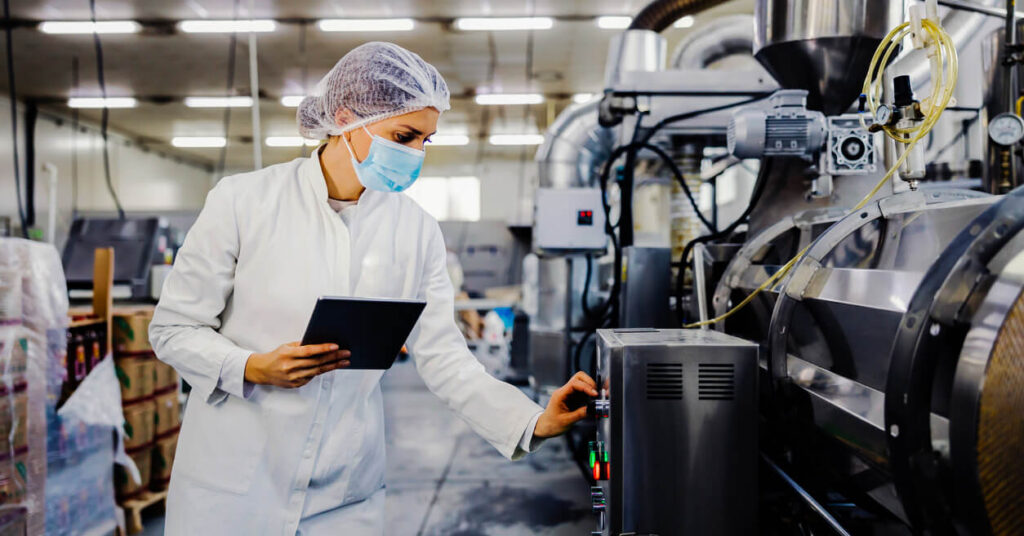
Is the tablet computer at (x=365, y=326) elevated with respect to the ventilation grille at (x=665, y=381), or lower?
elevated

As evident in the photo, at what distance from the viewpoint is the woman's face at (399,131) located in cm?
125

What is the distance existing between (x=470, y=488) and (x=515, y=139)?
7.69 meters

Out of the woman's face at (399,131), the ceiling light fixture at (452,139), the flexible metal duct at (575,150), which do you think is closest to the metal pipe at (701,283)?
the woman's face at (399,131)

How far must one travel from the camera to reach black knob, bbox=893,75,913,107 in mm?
1111

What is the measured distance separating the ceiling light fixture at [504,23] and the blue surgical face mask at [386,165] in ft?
15.2

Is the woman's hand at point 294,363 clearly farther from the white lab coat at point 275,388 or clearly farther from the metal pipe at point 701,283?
the metal pipe at point 701,283

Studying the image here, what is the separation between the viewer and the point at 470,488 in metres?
3.09

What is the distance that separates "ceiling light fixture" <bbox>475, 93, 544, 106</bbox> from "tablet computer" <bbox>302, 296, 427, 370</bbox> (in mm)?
7221

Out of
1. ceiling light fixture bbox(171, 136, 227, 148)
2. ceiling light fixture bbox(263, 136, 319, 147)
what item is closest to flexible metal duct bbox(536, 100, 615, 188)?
ceiling light fixture bbox(263, 136, 319, 147)

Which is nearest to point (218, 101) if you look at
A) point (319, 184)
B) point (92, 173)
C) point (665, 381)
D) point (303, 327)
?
point (92, 173)

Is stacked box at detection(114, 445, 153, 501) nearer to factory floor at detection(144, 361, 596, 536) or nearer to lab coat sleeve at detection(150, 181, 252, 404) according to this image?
factory floor at detection(144, 361, 596, 536)

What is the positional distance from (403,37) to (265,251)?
544 cm

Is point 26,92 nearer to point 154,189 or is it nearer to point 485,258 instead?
point 154,189

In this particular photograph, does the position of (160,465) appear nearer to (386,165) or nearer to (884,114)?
(386,165)
